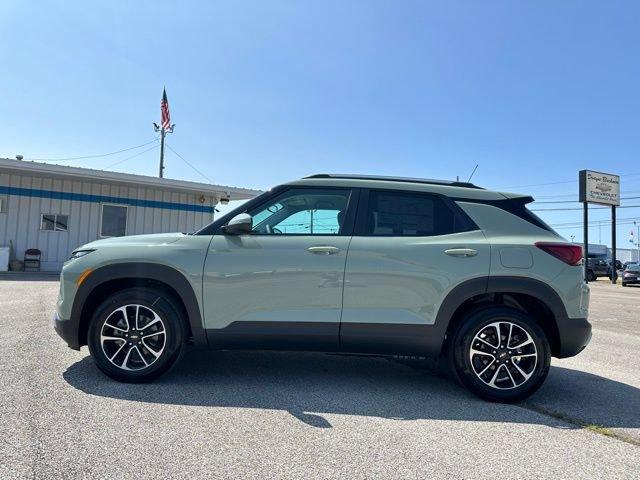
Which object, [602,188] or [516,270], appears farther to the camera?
[602,188]

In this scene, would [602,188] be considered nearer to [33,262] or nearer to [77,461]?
[33,262]

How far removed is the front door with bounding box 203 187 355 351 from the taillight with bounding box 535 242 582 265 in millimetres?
1658

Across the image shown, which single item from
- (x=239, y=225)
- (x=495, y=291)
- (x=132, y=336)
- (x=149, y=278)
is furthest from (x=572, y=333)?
(x=132, y=336)

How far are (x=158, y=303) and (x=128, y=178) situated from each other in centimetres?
1477

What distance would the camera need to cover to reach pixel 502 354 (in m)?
4.00

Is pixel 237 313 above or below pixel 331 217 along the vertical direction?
below

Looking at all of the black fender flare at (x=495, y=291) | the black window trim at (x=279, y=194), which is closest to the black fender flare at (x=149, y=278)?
the black window trim at (x=279, y=194)

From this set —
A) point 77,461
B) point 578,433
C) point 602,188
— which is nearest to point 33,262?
point 77,461

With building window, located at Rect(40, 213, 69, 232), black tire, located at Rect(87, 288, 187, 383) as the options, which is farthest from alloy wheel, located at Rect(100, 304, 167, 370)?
building window, located at Rect(40, 213, 69, 232)

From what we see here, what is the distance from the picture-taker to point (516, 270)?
401 cm

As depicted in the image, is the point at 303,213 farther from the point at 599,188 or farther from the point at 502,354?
the point at 599,188

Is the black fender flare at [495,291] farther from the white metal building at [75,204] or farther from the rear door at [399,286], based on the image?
the white metal building at [75,204]

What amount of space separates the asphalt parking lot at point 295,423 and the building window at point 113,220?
46.4 feet

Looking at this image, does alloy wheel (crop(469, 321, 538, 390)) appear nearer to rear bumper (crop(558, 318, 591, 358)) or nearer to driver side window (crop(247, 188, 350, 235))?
rear bumper (crop(558, 318, 591, 358))
